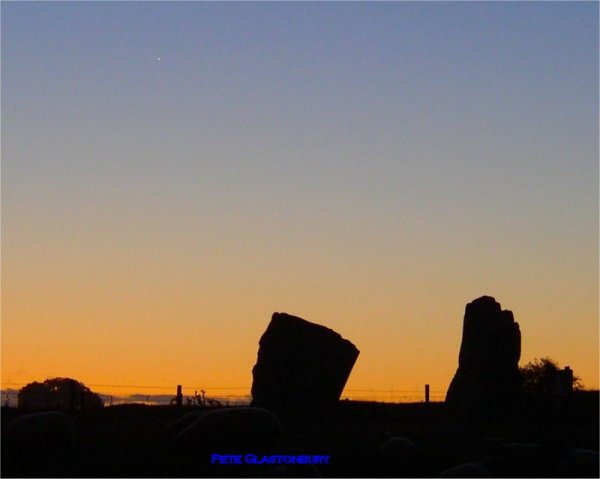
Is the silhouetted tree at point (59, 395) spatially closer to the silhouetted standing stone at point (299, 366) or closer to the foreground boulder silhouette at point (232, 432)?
the silhouetted standing stone at point (299, 366)

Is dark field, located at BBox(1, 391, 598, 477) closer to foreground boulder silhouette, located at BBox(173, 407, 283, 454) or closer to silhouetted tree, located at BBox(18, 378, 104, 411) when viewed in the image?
foreground boulder silhouette, located at BBox(173, 407, 283, 454)

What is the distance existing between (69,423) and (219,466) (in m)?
2.87

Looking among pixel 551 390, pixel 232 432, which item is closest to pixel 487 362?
pixel 551 390

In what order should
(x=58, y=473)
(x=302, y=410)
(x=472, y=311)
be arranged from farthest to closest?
(x=472, y=311)
(x=302, y=410)
(x=58, y=473)

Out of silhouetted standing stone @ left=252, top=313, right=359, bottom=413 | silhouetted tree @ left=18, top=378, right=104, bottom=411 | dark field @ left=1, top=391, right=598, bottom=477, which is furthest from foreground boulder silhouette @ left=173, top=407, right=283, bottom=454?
silhouetted tree @ left=18, top=378, right=104, bottom=411

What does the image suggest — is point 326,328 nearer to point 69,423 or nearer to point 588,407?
point 588,407

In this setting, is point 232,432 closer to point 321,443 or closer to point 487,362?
point 321,443

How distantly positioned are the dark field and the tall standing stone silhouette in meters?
0.58

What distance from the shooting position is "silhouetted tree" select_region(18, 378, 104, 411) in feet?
107

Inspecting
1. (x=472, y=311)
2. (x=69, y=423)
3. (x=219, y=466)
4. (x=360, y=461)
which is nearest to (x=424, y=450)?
(x=360, y=461)

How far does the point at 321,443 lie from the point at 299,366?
746cm

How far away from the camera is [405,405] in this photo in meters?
34.2

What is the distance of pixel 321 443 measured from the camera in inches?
902

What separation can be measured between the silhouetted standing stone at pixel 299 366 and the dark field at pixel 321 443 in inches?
25.9
